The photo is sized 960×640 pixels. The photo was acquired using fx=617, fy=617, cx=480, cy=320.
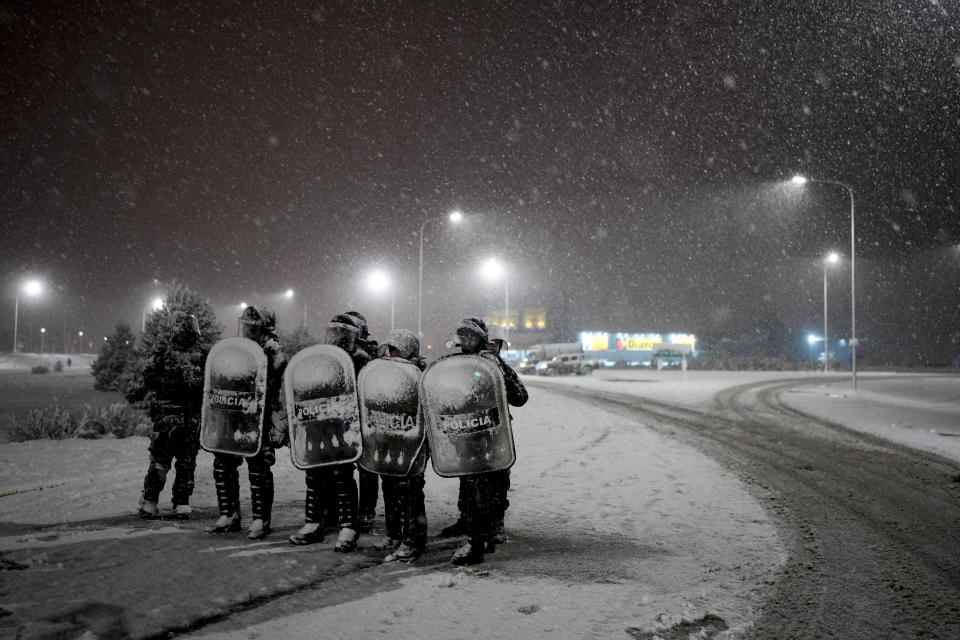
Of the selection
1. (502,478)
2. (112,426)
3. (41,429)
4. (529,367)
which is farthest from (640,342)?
(502,478)

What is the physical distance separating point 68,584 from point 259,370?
6.69 feet

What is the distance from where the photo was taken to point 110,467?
8.61 m

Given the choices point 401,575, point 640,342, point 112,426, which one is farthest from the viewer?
point 640,342

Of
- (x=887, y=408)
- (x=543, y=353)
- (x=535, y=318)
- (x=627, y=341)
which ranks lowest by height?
(x=887, y=408)

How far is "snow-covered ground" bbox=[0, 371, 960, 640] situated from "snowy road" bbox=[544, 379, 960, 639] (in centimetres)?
28

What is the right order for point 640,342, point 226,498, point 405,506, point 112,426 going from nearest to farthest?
point 405,506
point 226,498
point 112,426
point 640,342

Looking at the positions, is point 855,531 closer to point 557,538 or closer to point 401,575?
point 557,538

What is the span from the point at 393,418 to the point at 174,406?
8.27ft

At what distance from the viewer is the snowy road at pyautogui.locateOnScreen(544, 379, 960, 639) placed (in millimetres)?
3859

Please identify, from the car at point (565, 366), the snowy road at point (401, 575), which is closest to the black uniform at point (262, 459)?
the snowy road at point (401, 575)

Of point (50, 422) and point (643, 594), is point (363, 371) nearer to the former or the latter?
point (643, 594)

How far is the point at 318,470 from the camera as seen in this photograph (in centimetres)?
526

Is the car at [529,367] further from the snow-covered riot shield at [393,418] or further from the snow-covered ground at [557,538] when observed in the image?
the snow-covered riot shield at [393,418]

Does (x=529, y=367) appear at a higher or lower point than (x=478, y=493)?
A: lower
